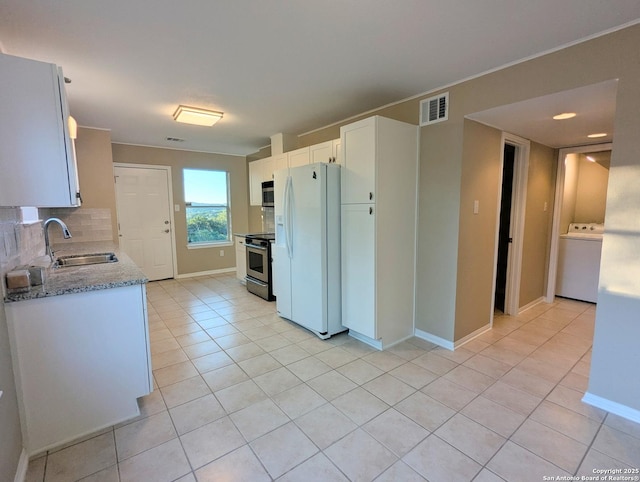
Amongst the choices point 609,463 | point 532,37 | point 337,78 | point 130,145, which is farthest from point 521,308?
point 130,145

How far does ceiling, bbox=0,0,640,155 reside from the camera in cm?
167

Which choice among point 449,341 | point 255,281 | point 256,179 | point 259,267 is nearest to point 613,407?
point 449,341

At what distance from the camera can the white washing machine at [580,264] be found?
3994 mm

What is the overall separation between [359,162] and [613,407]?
98.4 inches

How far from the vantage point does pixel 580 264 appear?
412 cm

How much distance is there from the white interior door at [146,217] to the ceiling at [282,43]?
7.18ft

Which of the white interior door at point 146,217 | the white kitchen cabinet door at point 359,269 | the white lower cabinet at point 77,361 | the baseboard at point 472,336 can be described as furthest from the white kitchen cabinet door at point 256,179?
the baseboard at point 472,336

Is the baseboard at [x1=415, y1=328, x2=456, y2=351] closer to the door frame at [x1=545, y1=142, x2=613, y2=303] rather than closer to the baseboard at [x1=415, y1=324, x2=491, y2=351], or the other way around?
the baseboard at [x1=415, y1=324, x2=491, y2=351]

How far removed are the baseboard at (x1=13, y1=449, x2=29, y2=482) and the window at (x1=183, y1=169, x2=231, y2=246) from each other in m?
4.45

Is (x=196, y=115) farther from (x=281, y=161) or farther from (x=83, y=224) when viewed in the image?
(x=83, y=224)

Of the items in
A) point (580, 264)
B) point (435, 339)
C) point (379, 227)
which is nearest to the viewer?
point (379, 227)

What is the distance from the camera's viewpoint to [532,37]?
194 cm

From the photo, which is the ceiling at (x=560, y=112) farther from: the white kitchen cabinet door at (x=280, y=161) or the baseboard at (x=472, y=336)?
the white kitchen cabinet door at (x=280, y=161)

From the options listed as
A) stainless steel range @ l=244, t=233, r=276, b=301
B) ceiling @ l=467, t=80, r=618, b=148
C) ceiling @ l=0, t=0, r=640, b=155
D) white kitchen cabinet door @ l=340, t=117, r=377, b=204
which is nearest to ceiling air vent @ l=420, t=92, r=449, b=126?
→ ceiling @ l=0, t=0, r=640, b=155
